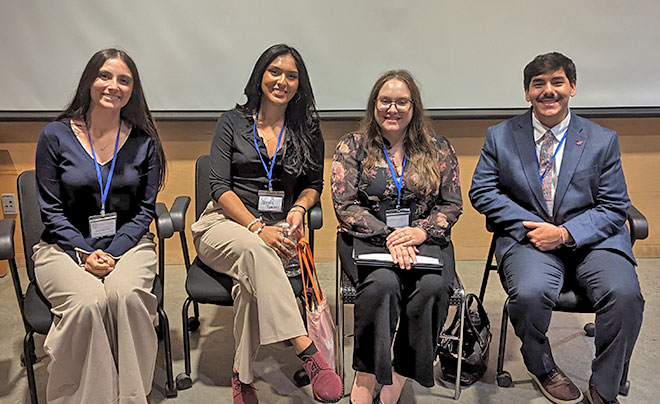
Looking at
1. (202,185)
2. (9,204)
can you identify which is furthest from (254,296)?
(9,204)

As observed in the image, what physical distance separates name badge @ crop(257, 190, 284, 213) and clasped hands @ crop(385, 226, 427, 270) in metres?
0.51

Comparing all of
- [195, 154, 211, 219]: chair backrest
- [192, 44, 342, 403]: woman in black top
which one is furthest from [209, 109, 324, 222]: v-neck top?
[195, 154, 211, 219]: chair backrest

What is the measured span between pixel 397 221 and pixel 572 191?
0.74m

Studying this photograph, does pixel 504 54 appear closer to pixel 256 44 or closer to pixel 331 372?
pixel 256 44

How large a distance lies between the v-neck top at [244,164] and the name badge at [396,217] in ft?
1.33

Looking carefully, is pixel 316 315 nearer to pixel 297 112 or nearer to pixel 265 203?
pixel 265 203

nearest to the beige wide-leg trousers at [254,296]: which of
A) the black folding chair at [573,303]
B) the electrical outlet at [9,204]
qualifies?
the black folding chair at [573,303]

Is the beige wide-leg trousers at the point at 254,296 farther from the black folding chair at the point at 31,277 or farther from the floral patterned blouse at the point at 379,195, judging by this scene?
the floral patterned blouse at the point at 379,195

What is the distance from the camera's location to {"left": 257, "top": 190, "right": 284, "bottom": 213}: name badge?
2553mm

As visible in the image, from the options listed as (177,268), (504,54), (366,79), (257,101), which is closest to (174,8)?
(257,101)

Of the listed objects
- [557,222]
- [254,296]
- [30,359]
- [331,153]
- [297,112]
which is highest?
[297,112]

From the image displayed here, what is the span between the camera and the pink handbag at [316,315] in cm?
227

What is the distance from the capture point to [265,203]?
2555mm

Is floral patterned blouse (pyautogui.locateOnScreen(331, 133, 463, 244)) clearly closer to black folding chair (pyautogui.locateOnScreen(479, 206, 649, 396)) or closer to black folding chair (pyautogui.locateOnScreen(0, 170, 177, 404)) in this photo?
black folding chair (pyautogui.locateOnScreen(479, 206, 649, 396))
